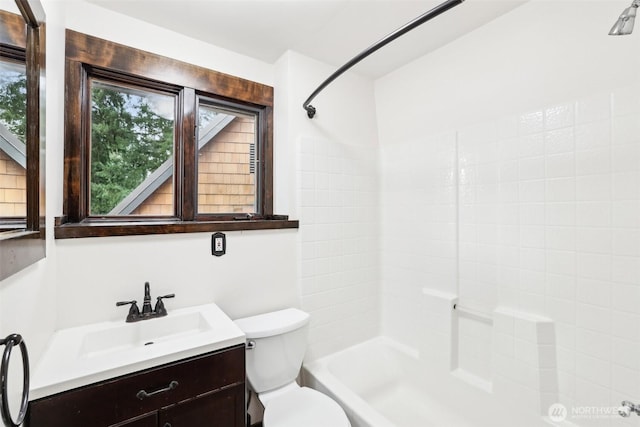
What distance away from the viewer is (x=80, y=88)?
1.53m

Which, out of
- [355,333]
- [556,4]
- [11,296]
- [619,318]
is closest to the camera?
[11,296]

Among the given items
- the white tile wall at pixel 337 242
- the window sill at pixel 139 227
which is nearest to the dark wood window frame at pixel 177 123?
the window sill at pixel 139 227

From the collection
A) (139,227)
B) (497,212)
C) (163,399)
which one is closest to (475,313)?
(497,212)

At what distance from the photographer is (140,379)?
103cm

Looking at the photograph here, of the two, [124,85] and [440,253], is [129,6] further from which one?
[440,253]

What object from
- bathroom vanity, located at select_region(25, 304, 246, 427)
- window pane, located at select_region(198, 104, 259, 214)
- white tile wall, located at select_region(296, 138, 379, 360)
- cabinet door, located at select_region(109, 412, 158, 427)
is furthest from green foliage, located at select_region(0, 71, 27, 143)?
white tile wall, located at select_region(296, 138, 379, 360)

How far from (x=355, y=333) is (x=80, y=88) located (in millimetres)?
2395

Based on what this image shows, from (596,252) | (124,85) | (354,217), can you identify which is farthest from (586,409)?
(124,85)

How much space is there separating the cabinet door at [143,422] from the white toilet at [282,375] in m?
0.51

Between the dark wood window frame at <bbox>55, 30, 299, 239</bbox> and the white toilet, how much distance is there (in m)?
0.61

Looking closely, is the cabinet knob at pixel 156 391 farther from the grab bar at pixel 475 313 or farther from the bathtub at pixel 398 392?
the grab bar at pixel 475 313

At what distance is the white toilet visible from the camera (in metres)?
1.41

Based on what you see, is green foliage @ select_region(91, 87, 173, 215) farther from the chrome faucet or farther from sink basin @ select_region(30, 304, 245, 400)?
sink basin @ select_region(30, 304, 245, 400)

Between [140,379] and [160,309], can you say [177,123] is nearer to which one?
[160,309]
